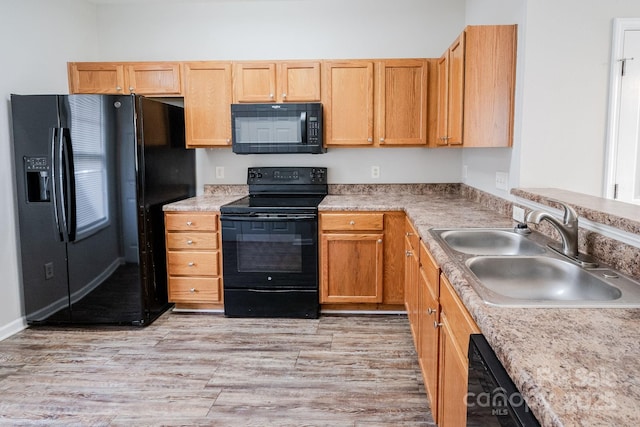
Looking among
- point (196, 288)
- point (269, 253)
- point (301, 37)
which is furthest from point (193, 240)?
point (301, 37)

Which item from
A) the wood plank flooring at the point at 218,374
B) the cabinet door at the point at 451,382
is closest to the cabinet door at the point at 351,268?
the wood plank flooring at the point at 218,374

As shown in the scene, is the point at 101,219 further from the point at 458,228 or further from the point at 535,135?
the point at 535,135

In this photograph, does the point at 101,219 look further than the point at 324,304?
No

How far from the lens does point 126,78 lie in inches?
141

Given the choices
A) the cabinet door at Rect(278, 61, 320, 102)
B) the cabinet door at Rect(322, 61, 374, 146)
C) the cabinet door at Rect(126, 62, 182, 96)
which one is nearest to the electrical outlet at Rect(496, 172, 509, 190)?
the cabinet door at Rect(322, 61, 374, 146)

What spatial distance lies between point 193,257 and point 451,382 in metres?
2.35

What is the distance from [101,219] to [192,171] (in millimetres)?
996

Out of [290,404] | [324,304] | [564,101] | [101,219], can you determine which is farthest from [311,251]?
[564,101]

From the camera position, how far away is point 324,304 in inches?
135

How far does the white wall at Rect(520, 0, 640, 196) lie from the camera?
225 centimetres

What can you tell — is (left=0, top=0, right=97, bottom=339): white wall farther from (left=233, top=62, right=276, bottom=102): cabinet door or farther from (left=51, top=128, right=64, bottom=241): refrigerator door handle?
(left=233, top=62, right=276, bottom=102): cabinet door

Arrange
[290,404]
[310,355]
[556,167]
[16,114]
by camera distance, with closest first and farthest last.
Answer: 1. [290,404]
2. [556,167]
3. [310,355]
4. [16,114]

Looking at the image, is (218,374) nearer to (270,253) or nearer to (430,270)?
(270,253)

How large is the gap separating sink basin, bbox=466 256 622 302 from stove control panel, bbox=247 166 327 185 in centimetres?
232
